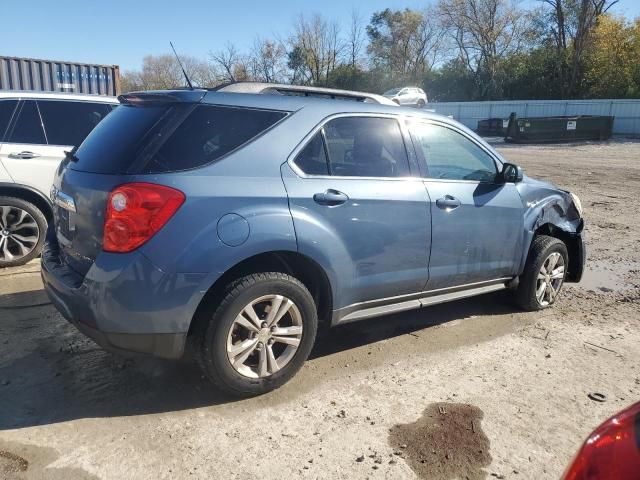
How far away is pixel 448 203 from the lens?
13.3 ft

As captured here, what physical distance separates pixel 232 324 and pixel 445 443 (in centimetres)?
135

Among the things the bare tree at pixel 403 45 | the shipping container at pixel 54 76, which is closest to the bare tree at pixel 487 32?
the bare tree at pixel 403 45

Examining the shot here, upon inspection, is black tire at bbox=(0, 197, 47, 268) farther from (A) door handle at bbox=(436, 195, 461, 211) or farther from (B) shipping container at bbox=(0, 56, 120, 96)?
(B) shipping container at bbox=(0, 56, 120, 96)

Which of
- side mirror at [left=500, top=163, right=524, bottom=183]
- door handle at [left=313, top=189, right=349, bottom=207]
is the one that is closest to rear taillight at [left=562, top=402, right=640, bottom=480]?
door handle at [left=313, top=189, right=349, bottom=207]

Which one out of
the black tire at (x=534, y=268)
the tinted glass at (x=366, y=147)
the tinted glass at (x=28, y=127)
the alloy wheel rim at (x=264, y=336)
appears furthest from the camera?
the tinted glass at (x=28, y=127)

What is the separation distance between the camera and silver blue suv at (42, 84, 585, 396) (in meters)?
2.94

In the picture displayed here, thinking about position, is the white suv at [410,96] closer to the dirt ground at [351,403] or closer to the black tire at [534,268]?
the black tire at [534,268]

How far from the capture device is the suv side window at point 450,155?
4.10 meters

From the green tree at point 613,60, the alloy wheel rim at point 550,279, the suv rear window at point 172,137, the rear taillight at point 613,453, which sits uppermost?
the green tree at point 613,60

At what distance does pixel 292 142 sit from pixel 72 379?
2092mm

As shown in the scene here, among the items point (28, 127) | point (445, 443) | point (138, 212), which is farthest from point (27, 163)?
point (445, 443)

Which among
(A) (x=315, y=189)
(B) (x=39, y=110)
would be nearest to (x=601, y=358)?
(A) (x=315, y=189)

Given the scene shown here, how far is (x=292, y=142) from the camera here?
134 inches

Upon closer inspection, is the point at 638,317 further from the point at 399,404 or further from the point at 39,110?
the point at 39,110
